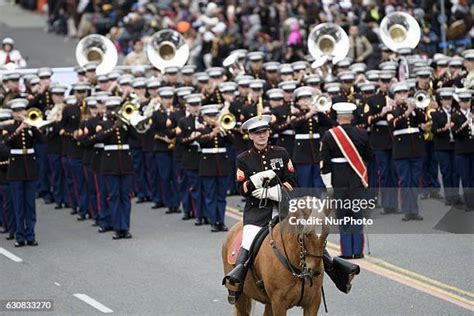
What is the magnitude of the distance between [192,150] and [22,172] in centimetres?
293

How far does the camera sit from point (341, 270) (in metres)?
17.0

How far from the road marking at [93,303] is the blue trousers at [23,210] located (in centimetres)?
418

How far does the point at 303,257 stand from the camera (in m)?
16.0

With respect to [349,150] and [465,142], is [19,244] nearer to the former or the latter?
[349,150]

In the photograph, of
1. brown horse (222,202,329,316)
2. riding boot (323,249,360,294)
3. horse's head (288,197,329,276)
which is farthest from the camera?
riding boot (323,249,360,294)

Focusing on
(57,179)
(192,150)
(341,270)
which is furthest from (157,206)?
(341,270)

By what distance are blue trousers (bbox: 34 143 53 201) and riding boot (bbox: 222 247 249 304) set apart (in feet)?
41.2

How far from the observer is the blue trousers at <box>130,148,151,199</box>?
93.0ft

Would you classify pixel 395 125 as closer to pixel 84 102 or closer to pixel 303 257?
pixel 84 102

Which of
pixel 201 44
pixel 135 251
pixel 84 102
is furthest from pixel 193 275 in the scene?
pixel 201 44

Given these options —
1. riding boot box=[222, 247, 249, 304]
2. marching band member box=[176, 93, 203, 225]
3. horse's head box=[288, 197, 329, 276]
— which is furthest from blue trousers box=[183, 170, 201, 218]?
horse's head box=[288, 197, 329, 276]

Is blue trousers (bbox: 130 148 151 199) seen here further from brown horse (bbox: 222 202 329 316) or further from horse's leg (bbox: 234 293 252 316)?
brown horse (bbox: 222 202 329 316)

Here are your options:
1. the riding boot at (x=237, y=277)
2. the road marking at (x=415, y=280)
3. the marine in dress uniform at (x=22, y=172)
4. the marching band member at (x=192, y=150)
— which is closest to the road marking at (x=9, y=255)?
the marine in dress uniform at (x=22, y=172)

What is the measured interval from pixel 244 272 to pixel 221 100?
1126 centimetres
